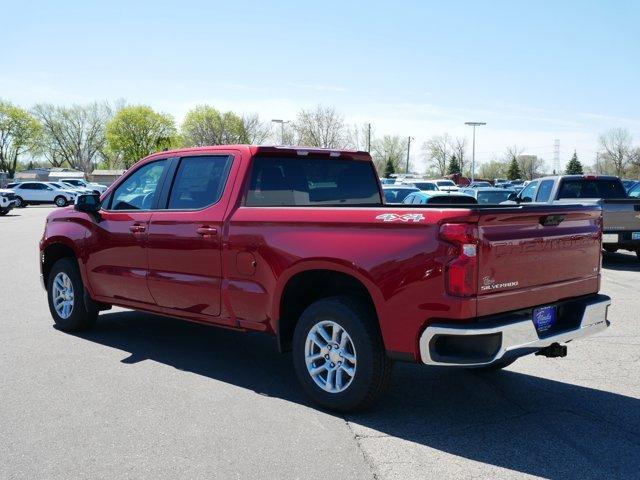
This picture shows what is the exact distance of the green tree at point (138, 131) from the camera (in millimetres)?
97125

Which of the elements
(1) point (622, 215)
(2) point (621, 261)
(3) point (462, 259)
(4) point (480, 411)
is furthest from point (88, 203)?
(2) point (621, 261)

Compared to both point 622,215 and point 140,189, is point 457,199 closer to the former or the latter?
point 622,215

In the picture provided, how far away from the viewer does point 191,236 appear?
17.6ft

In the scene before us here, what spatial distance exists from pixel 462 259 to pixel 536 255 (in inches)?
28.6

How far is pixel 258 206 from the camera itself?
5.17 metres

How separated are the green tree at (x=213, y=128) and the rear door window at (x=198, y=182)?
49442 mm

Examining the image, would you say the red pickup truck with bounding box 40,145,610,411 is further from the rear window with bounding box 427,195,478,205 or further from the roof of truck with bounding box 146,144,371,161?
the rear window with bounding box 427,195,478,205

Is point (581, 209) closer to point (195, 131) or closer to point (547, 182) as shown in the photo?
point (547, 182)

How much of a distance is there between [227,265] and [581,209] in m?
2.78

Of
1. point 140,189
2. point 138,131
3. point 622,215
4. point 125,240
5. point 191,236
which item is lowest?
point 622,215

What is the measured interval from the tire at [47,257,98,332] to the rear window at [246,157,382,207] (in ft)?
8.97

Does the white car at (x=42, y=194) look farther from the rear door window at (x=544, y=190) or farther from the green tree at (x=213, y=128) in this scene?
the rear door window at (x=544, y=190)

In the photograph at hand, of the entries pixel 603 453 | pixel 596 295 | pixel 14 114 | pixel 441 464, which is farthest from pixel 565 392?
pixel 14 114

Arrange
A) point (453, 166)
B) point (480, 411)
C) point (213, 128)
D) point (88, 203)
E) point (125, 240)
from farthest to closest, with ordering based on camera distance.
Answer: point (453, 166) < point (213, 128) < point (88, 203) < point (125, 240) < point (480, 411)
